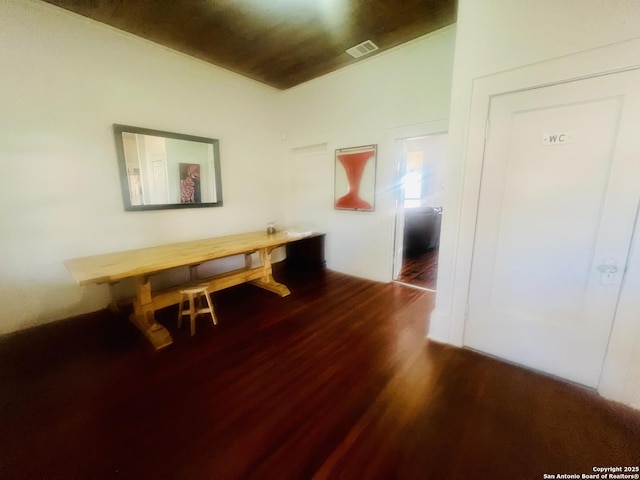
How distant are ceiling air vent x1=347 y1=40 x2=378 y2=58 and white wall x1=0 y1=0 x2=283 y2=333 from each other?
1.97 meters

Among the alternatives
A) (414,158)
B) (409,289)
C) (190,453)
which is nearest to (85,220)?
(190,453)

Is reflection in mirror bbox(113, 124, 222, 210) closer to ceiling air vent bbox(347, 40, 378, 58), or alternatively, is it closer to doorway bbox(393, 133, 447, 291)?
ceiling air vent bbox(347, 40, 378, 58)

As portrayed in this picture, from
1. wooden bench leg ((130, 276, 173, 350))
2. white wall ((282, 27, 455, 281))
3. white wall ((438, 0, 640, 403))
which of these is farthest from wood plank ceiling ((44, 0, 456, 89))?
wooden bench leg ((130, 276, 173, 350))

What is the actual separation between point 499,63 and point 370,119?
1856mm

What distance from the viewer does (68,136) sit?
8.04 ft

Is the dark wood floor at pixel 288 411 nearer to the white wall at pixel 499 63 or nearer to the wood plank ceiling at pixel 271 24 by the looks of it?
the white wall at pixel 499 63

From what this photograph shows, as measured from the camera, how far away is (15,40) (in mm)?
2160

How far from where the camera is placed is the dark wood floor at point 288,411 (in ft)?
4.06

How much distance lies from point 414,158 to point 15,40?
23.5 feet

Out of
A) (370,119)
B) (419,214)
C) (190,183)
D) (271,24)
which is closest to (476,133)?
(370,119)

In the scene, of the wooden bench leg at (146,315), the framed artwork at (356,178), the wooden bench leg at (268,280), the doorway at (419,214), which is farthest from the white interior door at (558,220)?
the wooden bench leg at (146,315)

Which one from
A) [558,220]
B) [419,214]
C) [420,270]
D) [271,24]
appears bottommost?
[420,270]

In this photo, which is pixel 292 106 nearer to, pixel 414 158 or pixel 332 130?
pixel 332 130

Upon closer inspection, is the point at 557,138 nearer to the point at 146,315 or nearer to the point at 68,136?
the point at 146,315
